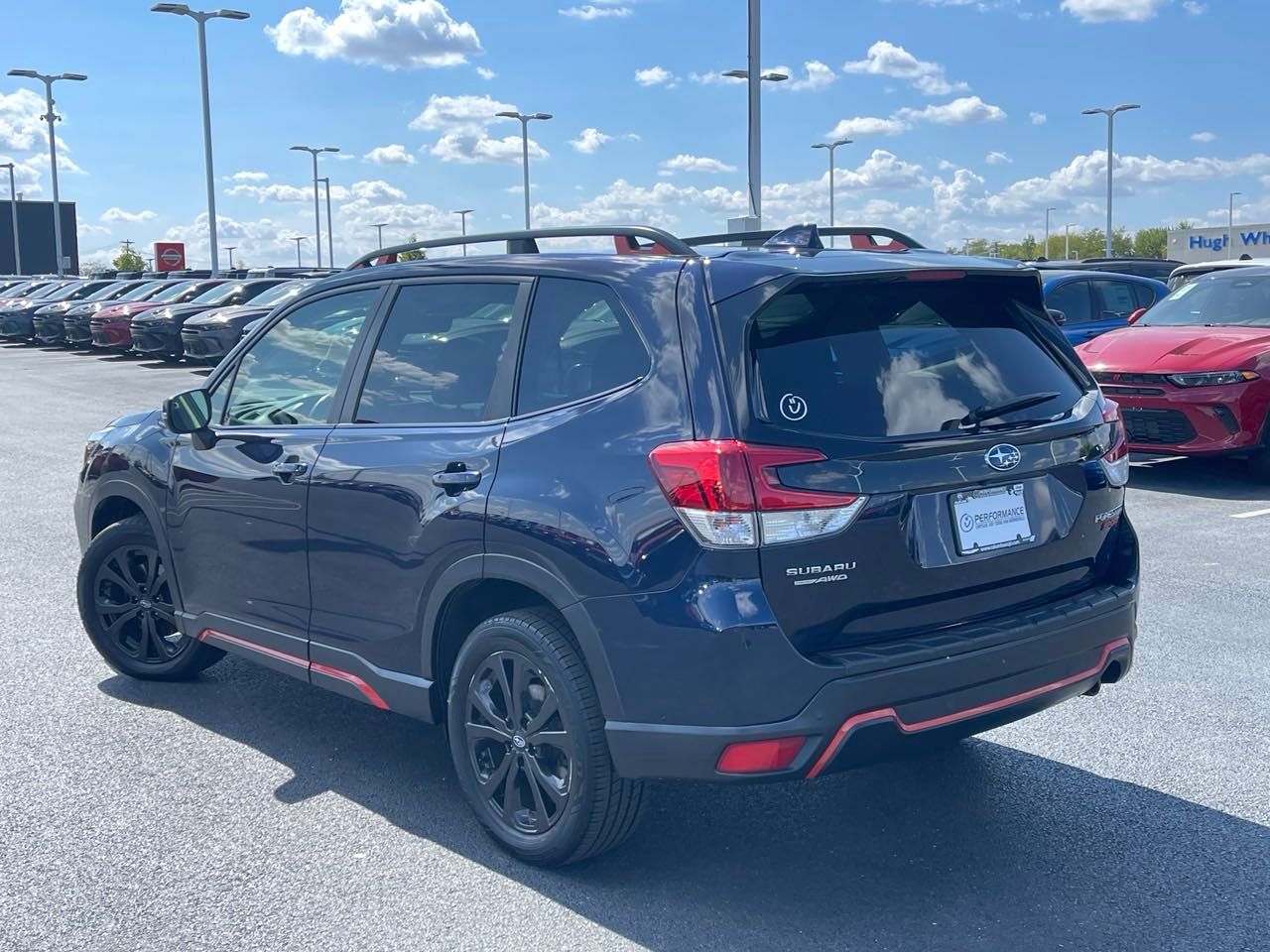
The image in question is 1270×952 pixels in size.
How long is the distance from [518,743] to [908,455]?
1368 mm

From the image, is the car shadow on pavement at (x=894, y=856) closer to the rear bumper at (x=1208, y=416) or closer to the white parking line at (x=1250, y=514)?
the white parking line at (x=1250, y=514)

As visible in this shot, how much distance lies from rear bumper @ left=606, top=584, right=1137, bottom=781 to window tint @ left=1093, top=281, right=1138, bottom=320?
37.9ft

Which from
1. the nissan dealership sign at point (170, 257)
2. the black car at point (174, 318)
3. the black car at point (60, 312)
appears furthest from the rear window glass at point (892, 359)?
the nissan dealership sign at point (170, 257)

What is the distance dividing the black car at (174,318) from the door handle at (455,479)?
75.4 feet

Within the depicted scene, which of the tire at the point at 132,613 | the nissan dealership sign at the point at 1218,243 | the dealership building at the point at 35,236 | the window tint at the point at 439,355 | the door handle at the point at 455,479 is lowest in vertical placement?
the tire at the point at 132,613

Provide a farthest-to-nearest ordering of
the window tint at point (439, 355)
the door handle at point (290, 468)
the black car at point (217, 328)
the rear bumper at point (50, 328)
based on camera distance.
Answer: the rear bumper at point (50, 328)
the black car at point (217, 328)
the door handle at point (290, 468)
the window tint at point (439, 355)

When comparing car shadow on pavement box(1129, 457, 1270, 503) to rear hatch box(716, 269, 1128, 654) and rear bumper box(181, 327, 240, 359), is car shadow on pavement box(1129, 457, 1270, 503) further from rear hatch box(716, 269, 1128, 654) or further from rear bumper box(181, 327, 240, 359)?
rear bumper box(181, 327, 240, 359)

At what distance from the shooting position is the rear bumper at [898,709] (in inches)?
135

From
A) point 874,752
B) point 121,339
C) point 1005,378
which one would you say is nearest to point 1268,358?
point 1005,378

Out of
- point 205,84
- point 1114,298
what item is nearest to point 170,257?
point 205,84

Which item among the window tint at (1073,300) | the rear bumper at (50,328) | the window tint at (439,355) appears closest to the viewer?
the window tint at (439,355)

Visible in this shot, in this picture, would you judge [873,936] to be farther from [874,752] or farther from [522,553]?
[522,553]

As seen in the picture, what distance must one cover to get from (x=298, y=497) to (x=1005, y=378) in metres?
2.31

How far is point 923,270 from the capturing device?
3869mm
